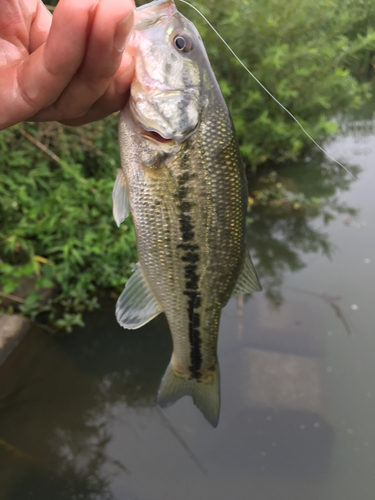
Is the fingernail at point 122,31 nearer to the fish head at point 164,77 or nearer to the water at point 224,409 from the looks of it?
the fish head at point 164,77

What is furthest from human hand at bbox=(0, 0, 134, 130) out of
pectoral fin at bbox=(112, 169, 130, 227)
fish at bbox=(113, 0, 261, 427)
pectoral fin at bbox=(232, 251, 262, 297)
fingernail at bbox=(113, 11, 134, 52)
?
pectoral fin at bbox=(232, 251, 262, 297)

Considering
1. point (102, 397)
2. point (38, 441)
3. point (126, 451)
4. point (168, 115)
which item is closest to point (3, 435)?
point (38, 441)

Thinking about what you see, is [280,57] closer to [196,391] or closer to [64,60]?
[64,60]

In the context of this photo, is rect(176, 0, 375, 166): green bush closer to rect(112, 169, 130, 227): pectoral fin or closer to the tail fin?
rect(112, 169, 130, 227): pectoral fin

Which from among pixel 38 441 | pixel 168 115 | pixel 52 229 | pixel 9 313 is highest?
pixel 168 115

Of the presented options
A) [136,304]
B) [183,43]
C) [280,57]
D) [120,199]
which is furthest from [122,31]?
[280,57]

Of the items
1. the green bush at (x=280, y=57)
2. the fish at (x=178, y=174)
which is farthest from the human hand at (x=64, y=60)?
the green bush at (x=280, y=57)

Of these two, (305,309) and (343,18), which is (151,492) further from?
(343,18)
